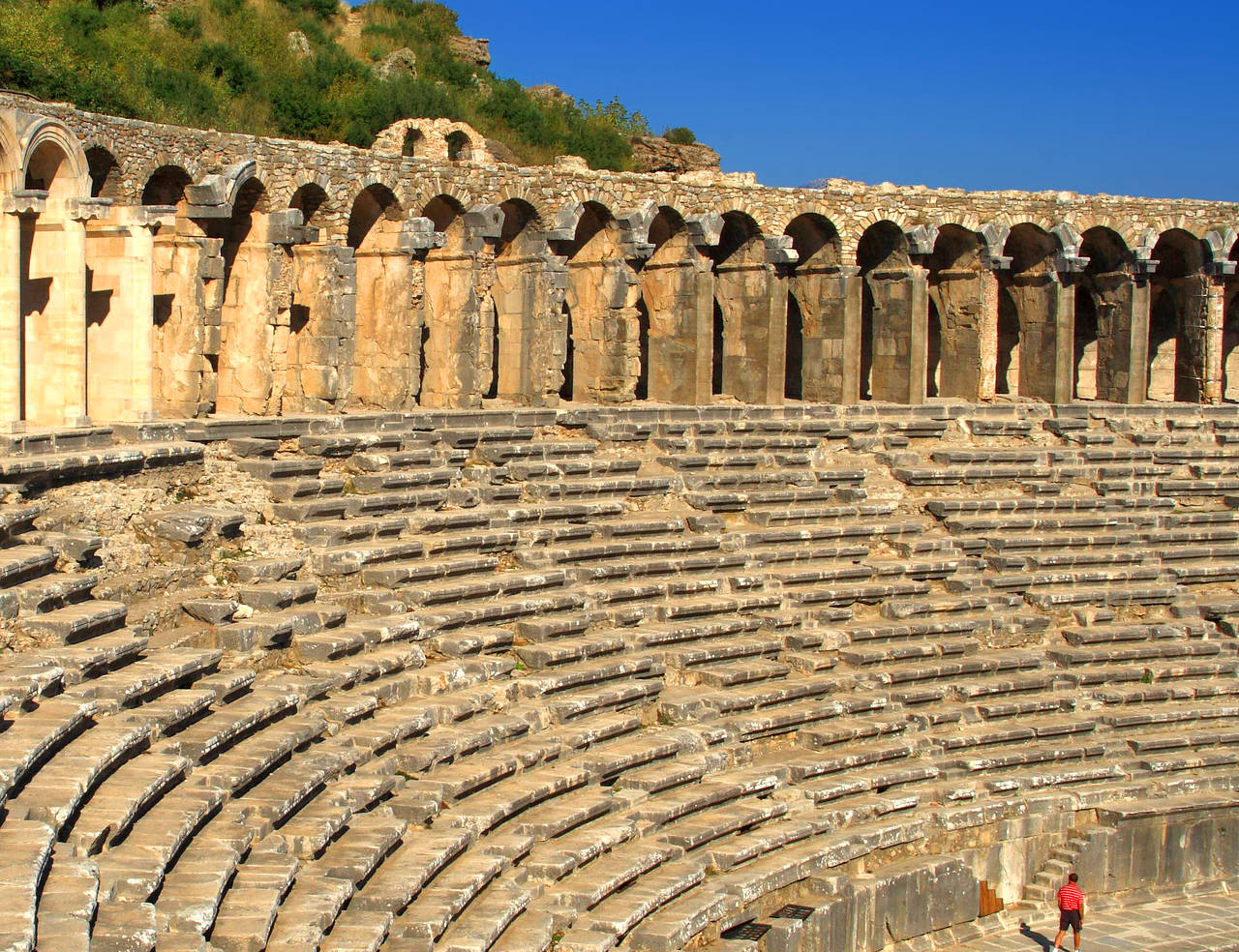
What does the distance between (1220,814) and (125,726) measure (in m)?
9.59

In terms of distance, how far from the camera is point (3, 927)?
5.52 m

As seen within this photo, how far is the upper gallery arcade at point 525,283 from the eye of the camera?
47.8 ft

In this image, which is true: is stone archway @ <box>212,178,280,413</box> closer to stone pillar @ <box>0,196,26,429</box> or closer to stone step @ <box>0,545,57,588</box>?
stone pillar @ <box>0,196,26,429</box>

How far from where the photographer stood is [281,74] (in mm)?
31250

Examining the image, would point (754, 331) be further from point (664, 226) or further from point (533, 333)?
point (533, 333)

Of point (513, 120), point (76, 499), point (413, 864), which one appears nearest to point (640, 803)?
point (413, 864)

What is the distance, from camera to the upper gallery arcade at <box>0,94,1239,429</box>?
14555 mm

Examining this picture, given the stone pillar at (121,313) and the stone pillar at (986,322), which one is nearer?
the stone pillar at (121,313)

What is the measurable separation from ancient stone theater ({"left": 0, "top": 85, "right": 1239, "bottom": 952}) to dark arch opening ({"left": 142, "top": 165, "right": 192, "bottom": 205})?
0.04 m

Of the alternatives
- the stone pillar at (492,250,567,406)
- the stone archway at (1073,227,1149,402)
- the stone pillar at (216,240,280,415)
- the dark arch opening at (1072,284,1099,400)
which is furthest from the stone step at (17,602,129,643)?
the dark arch opening at (1072,284,1099,400)

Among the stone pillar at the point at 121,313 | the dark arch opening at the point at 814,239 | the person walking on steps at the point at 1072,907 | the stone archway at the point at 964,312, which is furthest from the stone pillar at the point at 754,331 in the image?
the person walking on steps at the point at 1072,907

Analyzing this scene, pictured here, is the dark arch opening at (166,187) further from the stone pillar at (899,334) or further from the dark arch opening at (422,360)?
the stone pillar at (899,334)

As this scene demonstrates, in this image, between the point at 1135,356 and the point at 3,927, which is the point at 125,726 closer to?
the point at 3,927

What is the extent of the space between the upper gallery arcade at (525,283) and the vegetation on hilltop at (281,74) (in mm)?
3325
